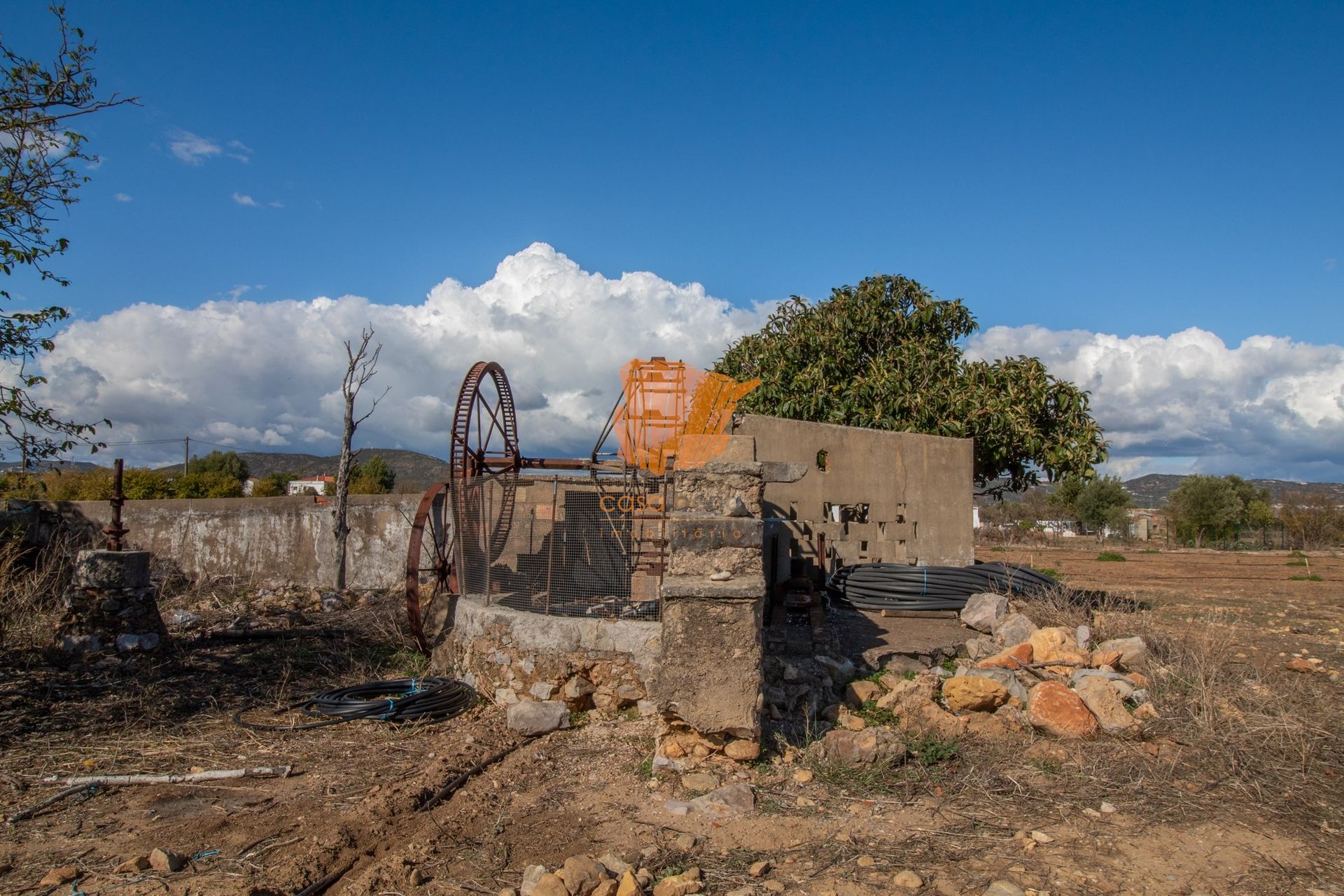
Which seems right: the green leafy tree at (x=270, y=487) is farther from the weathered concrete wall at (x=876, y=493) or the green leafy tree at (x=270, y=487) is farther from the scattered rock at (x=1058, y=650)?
the scattered rock at (x=1058, y=650)

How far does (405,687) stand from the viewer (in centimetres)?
751

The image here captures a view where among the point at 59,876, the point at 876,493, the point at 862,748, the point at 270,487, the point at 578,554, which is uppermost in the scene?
the point at 270,487

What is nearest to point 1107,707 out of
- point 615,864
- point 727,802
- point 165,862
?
point 727,802

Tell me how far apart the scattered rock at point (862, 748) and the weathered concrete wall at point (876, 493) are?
20.1 ft

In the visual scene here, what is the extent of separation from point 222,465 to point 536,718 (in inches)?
1502

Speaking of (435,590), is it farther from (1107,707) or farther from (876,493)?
(1107,707)

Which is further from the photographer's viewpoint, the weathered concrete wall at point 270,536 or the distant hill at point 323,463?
the distant hill at point 323,463

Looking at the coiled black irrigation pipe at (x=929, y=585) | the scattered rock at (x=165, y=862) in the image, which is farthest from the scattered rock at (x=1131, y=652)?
the scattered rock at (x=165, y=862)

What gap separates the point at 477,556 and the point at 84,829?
384cm

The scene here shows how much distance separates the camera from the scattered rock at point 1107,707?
5.96 metres

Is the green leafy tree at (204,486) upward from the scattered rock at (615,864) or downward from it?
upward

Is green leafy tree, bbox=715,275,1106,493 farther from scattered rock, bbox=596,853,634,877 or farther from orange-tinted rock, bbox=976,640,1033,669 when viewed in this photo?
scattered rock, bbox=596,853,634,877

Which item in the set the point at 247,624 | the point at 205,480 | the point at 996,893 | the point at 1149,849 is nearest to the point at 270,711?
the point at 247,624

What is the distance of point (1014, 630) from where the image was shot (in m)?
8.43
